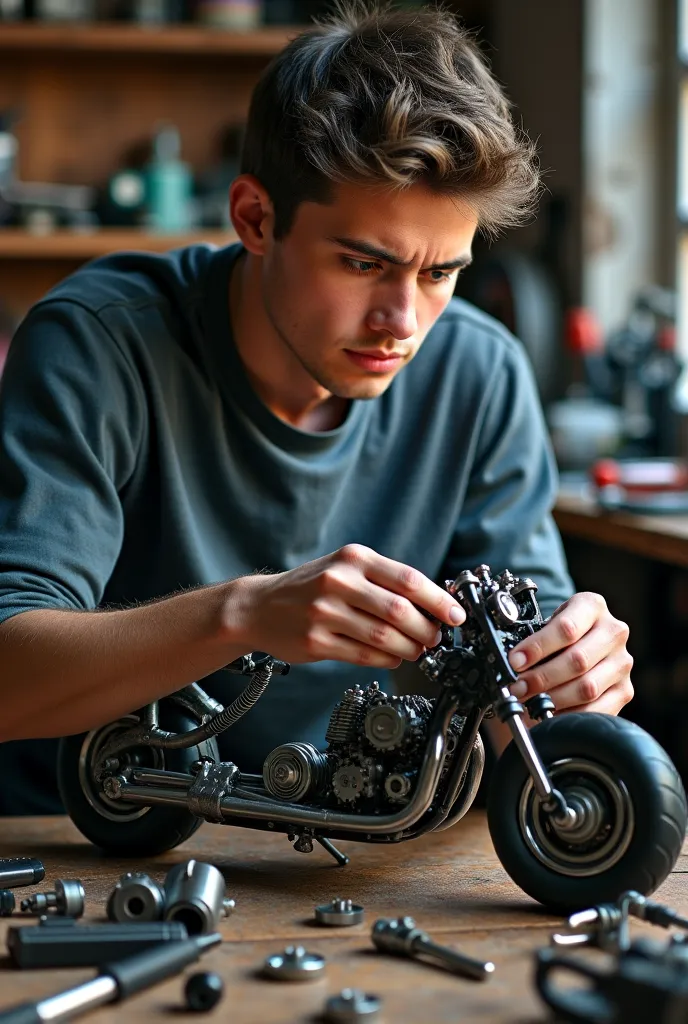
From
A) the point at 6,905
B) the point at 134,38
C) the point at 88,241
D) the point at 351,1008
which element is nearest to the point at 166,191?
the point at 88,241

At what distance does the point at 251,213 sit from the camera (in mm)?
1543

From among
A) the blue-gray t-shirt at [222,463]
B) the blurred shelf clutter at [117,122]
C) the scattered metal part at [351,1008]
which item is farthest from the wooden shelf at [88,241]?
the scattered metal part at [351,1008]

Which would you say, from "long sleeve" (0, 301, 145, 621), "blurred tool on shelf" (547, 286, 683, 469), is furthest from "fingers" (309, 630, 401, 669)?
"blurred tool on shelf" (547, 286, 683, 469)

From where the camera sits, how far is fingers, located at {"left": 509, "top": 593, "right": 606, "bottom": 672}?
3.56 feet

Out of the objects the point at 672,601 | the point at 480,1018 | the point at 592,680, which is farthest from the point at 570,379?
the point at 480,1018

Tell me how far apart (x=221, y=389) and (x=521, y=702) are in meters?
0.66

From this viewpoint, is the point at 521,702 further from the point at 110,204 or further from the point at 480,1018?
the point at 110,204

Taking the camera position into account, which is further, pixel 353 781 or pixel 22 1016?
pixel 353 781

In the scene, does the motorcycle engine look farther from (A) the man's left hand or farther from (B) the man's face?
(B) the man's face

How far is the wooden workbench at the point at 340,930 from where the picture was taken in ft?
2.71

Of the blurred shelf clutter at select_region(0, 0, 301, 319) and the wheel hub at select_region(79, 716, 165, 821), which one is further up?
the blurred shelf clutter at select_region(0, 0, 301, 319)

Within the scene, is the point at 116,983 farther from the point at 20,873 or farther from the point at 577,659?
the point at 577,659

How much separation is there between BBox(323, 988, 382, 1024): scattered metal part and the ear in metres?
0.96

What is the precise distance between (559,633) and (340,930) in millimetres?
316
